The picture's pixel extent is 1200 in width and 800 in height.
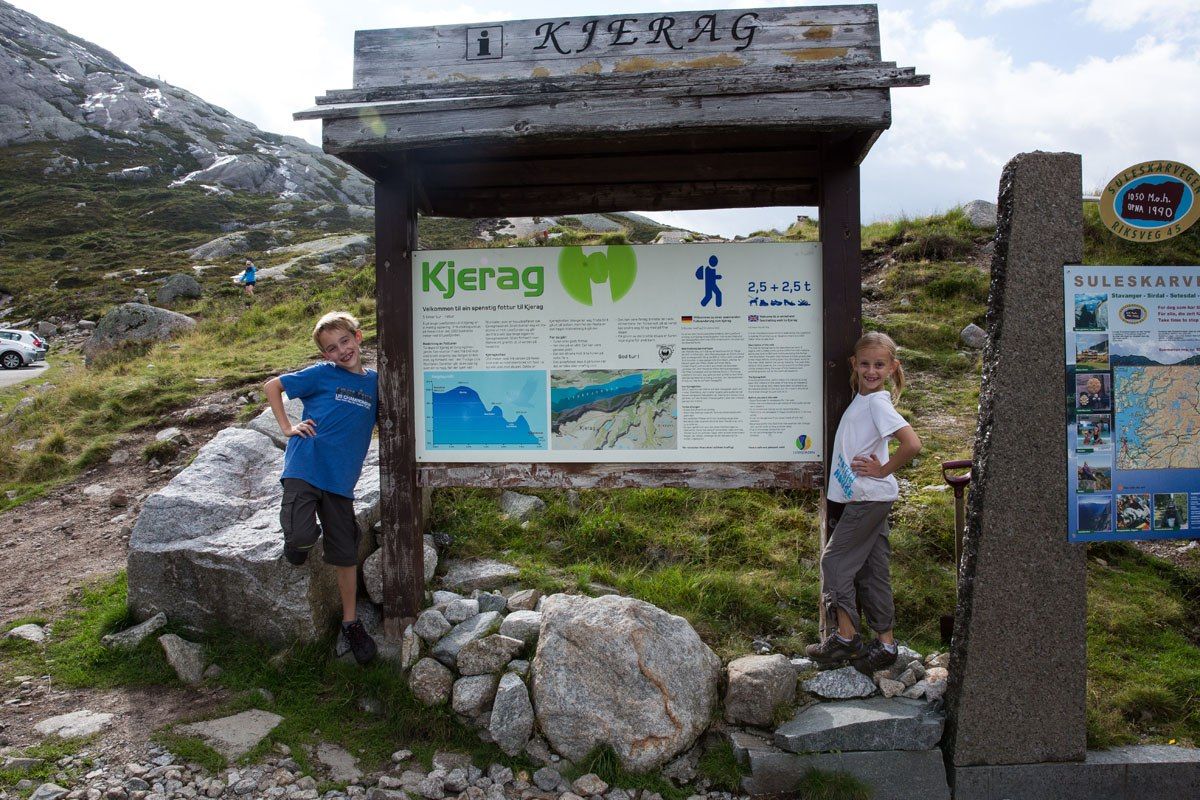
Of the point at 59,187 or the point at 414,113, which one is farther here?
the point at 59,187

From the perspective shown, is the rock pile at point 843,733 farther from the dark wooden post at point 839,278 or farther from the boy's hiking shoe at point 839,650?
the dark wooden post at point 839,278

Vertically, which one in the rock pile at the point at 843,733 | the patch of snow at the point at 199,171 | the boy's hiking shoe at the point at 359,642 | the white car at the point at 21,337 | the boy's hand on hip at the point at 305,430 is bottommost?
the rock pile at the point at 843,733

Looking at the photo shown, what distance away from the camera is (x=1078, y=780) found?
3.96 meters

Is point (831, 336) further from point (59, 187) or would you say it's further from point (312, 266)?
point (59, 187)

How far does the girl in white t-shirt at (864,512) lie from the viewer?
427cm

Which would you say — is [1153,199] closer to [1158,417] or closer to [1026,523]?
[1158,417]

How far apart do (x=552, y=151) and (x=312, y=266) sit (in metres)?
34.8

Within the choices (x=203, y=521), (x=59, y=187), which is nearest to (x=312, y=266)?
(x=203, y=521)

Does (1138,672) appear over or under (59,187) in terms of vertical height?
under

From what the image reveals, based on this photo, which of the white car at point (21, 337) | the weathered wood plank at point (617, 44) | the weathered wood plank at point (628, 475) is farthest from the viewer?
the white car at point (21, 337)

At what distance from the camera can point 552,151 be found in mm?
5207

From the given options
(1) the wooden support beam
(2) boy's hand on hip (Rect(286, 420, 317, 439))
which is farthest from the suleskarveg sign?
(2) boy's hand on hip (Rect(286, 420, 317, 439))

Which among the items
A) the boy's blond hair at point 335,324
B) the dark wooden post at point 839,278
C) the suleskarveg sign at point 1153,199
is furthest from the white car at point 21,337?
the suleskarveg sign at point 1153,199

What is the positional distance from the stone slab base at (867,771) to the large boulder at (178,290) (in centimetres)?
3345
